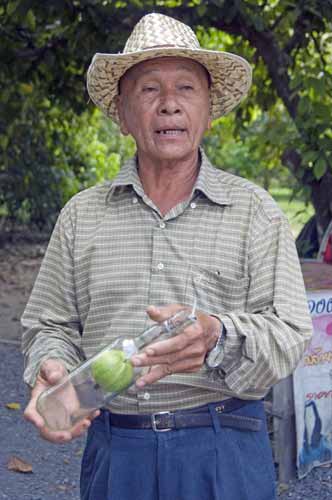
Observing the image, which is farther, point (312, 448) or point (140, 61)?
point (312, 448)

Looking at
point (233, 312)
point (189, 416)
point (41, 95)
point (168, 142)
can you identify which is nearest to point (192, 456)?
point (189, 416)

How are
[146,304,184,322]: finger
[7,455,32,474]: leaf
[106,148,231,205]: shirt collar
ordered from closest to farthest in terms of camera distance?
[146,304,184,322]: finger → [106,148,231,205]: shirt collar → [7,455,32,474]: leaf

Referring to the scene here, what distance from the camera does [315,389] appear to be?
14.3ft

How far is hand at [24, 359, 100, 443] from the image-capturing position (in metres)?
2.01

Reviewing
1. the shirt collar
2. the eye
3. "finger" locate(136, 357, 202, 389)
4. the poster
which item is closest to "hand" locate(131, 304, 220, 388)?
"finger" locate(136, 357, 202, 389)

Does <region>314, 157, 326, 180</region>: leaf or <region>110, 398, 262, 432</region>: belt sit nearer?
<region>110, 398, 262, 432</region>: belt

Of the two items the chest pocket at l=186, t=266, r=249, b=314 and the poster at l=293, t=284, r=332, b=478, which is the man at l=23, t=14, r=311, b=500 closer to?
the chest pocket at l=186, t=266, r=249, b=314

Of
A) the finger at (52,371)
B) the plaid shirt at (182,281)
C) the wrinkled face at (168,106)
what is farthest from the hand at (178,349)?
the wrinkled face at (168,106)

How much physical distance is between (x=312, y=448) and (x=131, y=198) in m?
2.43

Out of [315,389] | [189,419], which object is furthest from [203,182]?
[315,389]

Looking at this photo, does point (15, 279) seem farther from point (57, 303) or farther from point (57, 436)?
point (57, 436)

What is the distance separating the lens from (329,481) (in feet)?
14.5

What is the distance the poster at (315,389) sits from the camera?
14.0 ft

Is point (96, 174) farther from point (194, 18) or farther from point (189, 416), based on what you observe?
point (189, 416)
